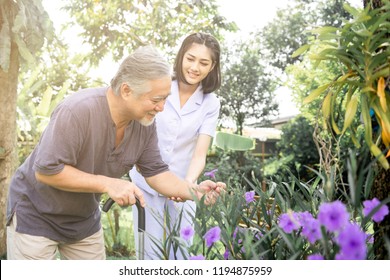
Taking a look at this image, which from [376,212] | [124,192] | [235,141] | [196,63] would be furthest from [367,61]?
[235,141]

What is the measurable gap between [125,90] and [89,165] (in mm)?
249

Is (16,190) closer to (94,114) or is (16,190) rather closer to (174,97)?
(94,114)

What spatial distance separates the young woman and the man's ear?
2.08 feet

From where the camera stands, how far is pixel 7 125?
363 centimetres

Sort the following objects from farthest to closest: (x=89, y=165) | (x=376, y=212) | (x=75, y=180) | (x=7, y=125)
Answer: (x=7, y=125), (x=89, y=165), (x=75, y=180), (x=376, y=212)

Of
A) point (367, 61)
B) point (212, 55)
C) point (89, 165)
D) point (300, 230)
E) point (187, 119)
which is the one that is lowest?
point (300, 230)

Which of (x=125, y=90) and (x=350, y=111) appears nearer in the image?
(x=350, y=111)

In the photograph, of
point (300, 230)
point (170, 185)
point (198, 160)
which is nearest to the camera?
point (300, 230)

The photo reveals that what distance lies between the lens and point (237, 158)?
25.7 ft

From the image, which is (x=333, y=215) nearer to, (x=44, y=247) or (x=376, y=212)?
(x=376, y=212)

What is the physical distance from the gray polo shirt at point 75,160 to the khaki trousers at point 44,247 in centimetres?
2

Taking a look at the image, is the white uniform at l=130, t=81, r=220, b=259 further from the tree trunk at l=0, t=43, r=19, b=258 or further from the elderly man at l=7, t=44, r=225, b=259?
the tree trunk at l=0, t=43, r=19, b=258

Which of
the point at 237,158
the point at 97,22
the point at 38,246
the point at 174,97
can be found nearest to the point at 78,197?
the point at 38,246
